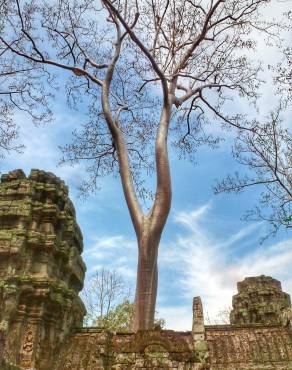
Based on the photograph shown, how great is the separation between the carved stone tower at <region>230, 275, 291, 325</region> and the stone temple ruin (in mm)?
5502

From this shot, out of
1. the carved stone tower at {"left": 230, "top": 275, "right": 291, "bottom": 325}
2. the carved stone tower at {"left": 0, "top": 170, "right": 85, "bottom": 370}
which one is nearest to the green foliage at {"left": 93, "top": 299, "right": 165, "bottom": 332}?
the carved stone tower at {"left": 230, "top": 275, "right": 291, "bottom": 325}

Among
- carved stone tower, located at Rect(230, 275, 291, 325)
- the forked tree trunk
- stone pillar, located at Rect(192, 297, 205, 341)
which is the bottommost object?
stone pillar, located at Rect(192, 297, 205, 341)

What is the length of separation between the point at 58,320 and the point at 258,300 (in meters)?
8.87

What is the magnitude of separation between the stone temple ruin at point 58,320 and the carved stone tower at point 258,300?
5.50m

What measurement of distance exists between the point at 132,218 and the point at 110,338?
3.07m

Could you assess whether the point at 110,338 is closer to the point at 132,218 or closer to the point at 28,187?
the point at 132,218

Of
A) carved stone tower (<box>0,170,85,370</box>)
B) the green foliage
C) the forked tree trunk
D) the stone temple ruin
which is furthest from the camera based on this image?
the green foliage

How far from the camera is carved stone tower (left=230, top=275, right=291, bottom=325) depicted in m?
14.1

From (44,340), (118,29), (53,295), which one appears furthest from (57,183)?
(118,29)

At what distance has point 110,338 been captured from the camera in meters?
7.24

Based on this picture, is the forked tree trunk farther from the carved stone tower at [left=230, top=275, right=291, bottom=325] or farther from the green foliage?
the green foliage

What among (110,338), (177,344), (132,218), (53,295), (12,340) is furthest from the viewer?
(132,218)

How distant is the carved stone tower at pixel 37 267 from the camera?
789 centimetres

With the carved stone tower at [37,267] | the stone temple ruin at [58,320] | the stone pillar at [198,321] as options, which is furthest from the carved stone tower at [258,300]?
the carved stone tower at [37,267]
